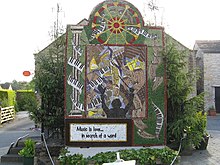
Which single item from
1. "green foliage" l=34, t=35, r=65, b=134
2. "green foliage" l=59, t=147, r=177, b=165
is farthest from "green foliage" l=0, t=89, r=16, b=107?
"green foliage" l=59, t=147, r=177, b=165

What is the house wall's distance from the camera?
23.4 meters

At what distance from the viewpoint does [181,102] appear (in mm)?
9039

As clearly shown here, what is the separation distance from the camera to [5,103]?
74.1 feet

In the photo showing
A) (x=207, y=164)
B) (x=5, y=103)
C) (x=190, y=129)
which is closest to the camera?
(x=207, y=164)

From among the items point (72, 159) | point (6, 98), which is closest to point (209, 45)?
point (6, 98)

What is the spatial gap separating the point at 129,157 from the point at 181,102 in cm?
297

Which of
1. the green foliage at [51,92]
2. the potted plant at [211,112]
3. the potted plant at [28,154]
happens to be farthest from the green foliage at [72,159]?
the potted plant at [211,112]


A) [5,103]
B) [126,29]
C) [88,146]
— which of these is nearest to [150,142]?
[88,146]

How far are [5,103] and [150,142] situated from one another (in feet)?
57.9

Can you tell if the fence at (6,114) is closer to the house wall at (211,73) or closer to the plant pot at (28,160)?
the plant pot at (28,160)

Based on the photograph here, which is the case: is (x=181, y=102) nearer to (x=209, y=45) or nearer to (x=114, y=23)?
(x=114, y=23)

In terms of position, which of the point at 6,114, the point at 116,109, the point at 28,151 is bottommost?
the point at 6,114

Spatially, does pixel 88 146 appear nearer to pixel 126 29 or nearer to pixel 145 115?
pixel 145 115

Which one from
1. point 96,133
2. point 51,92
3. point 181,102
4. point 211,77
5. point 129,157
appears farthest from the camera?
point 211,77
